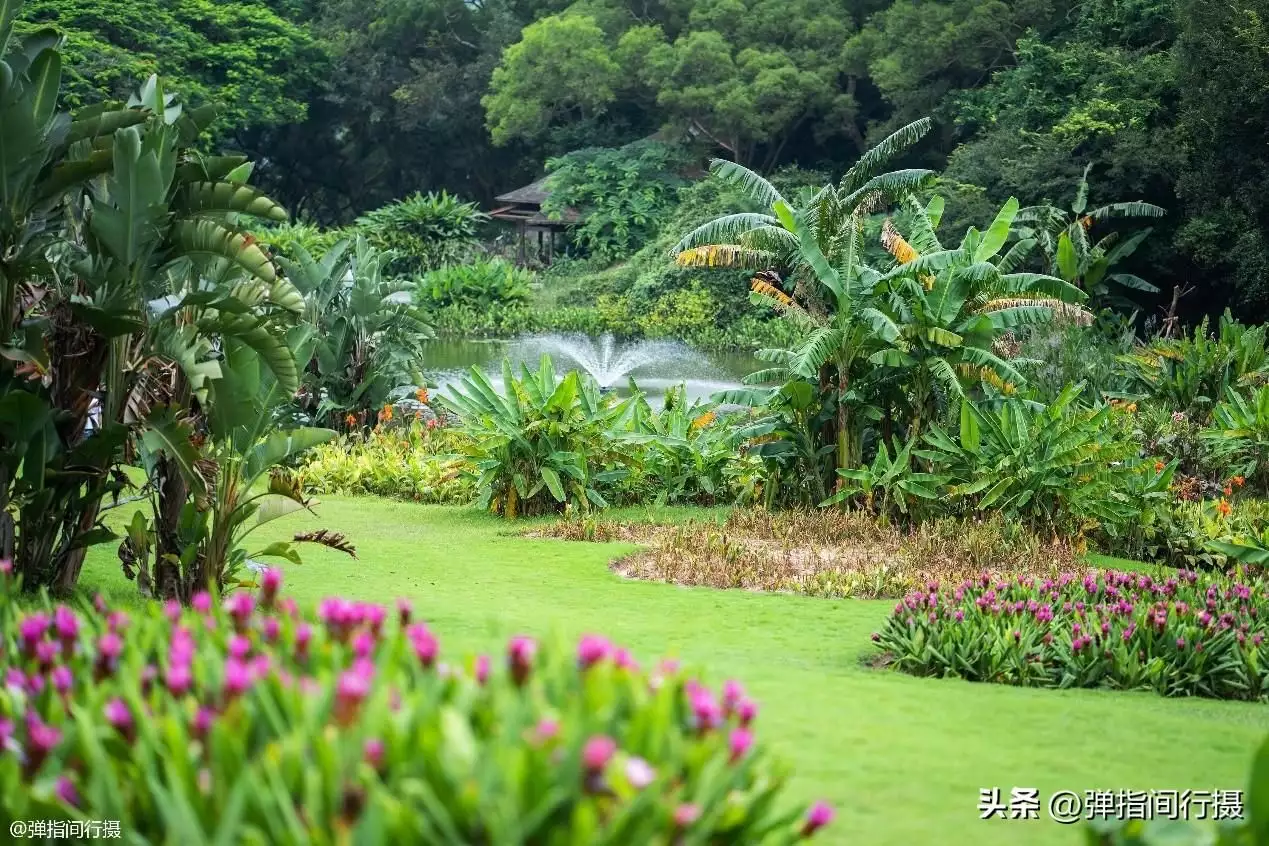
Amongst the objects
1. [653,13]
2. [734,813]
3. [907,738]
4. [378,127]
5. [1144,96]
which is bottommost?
[907,738]

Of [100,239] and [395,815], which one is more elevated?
[100,239]

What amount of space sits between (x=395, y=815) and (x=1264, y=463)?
11634 millimetres

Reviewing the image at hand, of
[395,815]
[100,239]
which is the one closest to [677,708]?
[395,815]

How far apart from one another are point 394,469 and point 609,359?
16.2m

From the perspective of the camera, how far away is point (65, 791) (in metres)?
2.46

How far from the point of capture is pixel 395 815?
2119mm

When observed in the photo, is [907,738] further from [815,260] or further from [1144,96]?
[1144,96]

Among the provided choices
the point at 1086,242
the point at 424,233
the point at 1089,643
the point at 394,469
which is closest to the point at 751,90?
the point at 424,233

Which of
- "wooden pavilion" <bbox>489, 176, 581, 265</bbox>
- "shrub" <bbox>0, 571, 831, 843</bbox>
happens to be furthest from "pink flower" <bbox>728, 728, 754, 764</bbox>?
"wooden pavilion" <bbox>489, 176, 581, 265</bbox>

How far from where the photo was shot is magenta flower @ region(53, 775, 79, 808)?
246cm

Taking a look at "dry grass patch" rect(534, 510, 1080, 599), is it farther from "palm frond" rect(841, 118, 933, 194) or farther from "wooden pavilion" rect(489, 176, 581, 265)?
"wooden pavilion" rect(489, 176, 581, 265)

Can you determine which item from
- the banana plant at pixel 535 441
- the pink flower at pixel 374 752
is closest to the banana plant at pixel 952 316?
the banana plant at pixel 535 441

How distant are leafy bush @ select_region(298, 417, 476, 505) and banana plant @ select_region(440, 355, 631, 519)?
457 mm

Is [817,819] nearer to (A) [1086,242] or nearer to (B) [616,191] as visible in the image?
(A) [1086,242]
